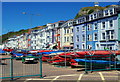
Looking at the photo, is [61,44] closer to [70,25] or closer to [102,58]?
[70,25]

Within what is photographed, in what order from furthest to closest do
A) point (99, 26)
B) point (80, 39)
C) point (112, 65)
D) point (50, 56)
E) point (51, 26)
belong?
point (51, 26) → point (80, 39) → point (99, 26) → point (50, 56) → point (112, 65)

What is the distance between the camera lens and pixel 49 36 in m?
64.1

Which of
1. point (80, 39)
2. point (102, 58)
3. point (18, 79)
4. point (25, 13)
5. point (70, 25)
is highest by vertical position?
point (25, 13)

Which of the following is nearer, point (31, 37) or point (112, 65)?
point (112, 65)

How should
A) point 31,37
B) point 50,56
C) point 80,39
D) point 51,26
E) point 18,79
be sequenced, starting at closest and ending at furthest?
→ point 18,79 → point 50,56 → point 80,39 → point 51,26 → point 31,37

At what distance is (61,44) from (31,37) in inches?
1339

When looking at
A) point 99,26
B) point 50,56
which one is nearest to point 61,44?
point 99,26

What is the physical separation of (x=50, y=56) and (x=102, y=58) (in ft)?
29.0

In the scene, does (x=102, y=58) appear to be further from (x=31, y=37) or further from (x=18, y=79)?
(x=31, y=37)

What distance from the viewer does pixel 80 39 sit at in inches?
1719

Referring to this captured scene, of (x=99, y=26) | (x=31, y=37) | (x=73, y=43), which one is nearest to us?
(x=99, y=26)

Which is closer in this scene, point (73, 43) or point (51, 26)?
point (73, 43)

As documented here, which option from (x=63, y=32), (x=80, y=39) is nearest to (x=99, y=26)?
(x=80, y=39)

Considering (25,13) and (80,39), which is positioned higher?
(25,13)
